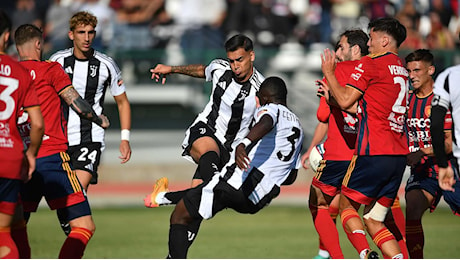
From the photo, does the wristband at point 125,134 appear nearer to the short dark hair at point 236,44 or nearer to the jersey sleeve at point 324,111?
the short dark hair at point 236,44

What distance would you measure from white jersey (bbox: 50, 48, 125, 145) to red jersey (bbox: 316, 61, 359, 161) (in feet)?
8.29

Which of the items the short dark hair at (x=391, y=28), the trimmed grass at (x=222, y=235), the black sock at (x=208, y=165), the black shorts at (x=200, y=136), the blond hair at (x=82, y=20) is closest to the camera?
the short dark hair at (x=391, y=28)

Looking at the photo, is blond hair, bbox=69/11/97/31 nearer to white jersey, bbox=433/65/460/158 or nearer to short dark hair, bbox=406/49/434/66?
short dark hair, bbox=406/49/434/66

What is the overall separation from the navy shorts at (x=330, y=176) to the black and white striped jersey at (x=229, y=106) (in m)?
1.07

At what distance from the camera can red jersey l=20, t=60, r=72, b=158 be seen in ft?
28.2

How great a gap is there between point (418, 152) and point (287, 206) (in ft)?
28.1

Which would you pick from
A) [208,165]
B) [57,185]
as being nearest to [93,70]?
[208,165]

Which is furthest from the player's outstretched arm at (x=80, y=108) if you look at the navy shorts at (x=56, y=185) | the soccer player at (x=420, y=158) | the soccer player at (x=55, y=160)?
the soccer player at (x=420, y=158)

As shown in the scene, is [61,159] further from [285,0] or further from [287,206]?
[285,0]

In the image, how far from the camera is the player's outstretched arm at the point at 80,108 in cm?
846

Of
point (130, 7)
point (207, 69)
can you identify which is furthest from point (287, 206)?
point (207, 69)

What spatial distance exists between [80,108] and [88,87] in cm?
166

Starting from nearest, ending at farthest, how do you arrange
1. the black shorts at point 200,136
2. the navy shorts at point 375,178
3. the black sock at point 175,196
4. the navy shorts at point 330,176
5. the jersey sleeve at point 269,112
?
the jersey sleeve at point 269,112
the navy shorts at point 375,178
the black sock at point 175,196
the navy shorts at point 330,176
the black shorts at point 200,136

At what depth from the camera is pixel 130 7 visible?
2150cm
